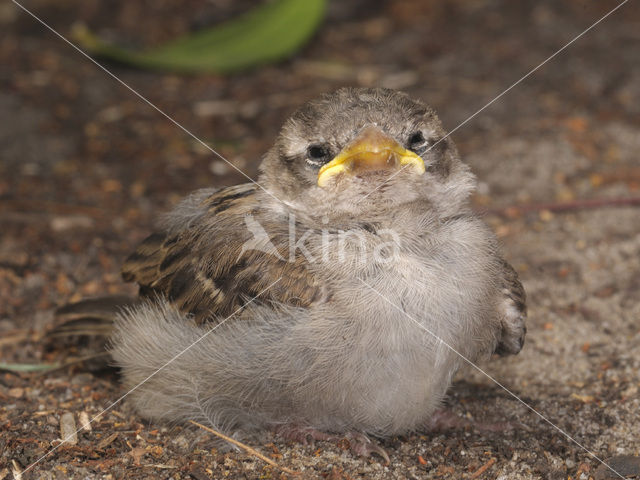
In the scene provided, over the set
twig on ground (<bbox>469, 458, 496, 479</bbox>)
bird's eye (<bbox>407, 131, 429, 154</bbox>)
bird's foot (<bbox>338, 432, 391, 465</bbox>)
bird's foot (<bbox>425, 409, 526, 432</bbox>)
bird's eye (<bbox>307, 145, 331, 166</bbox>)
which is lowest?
bird's foot (<bbox>425, 409, 526, 432</bbox>)

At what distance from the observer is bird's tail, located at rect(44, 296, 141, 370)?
13.4 ft

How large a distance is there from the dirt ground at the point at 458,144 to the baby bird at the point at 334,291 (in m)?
0.27

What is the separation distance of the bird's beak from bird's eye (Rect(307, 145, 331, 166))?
7cm

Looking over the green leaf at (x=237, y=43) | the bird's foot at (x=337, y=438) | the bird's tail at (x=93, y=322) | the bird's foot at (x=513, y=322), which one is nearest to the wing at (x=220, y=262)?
the bird's tail at (x=93, y=322)

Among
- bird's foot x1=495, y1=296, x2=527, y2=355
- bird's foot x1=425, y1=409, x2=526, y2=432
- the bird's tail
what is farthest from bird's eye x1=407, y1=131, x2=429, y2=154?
the bird's tail

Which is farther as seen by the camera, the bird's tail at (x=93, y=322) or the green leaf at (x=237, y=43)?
the green leaf at (x=237, y=43)

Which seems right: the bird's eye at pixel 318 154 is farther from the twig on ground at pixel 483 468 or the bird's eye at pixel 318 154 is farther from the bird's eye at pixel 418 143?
the twig on ground at pixel 483 468

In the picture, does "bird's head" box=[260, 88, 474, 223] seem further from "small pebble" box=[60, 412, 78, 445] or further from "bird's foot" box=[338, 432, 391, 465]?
"small pebble" box=[60, 412, 78, 445]

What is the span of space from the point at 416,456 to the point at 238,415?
0.78 metres

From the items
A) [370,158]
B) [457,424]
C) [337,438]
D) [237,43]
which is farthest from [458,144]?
[337,438]

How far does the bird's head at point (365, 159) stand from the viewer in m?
3.28

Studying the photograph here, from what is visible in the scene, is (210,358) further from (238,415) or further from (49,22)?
(49,22)

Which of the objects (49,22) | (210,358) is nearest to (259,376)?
(210,358)

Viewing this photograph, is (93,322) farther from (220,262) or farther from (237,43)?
(237,43)
